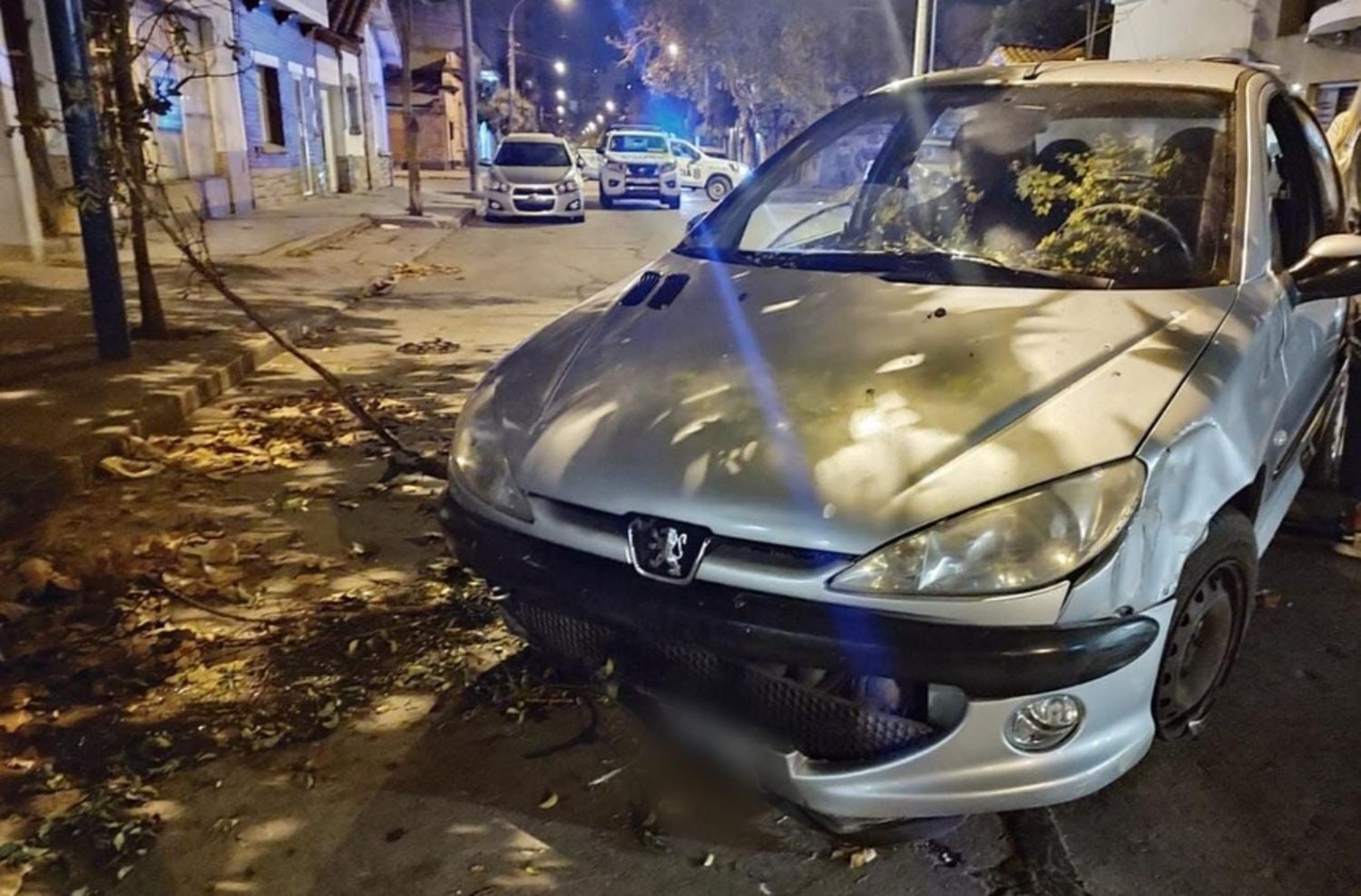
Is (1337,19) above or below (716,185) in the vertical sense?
above

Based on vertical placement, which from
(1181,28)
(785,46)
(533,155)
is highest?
(785,46)

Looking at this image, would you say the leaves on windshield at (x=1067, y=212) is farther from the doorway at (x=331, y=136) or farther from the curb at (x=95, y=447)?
the doorway at (x=331, y=136)

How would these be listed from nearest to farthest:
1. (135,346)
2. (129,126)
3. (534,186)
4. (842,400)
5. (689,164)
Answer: (842,400), (129,126), (135,346), (534,186), (689,164)

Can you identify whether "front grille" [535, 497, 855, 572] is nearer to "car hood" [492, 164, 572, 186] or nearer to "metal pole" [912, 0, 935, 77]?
"metal pole" [912, 0, 935, 77]

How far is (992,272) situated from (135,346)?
262 inches

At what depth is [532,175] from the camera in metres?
20.2

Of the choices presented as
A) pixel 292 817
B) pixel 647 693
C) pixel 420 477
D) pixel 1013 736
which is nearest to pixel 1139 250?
pixel 1013 736

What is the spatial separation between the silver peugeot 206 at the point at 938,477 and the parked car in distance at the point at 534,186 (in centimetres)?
1726

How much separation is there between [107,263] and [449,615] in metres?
4.40

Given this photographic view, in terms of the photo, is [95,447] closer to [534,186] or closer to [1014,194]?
[1014,194]

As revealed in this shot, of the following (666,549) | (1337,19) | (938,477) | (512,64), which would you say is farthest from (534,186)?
(512,64)

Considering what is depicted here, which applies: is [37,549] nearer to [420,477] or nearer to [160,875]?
[420,477]

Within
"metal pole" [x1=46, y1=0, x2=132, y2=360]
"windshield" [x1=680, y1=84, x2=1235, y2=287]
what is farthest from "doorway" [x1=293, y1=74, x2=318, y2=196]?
"windshield" [x1=680, y1=84, x2=1235, y2=287]

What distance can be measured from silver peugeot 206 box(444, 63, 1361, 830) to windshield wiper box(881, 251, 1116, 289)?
0.05 feet
